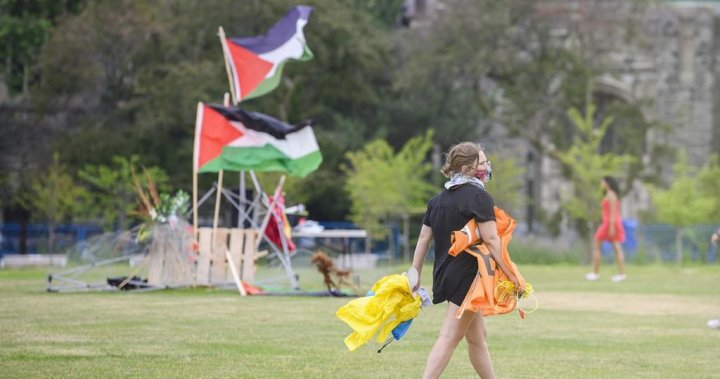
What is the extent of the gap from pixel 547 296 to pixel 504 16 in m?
29.7

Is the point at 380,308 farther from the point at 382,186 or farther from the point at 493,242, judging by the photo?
the point at 382,186

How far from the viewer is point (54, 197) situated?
4659cm

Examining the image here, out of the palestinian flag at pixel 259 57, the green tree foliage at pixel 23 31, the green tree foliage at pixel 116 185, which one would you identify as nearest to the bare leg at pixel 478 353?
the palestinian flag at pixel 259 57

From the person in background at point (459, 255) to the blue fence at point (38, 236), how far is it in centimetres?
3657

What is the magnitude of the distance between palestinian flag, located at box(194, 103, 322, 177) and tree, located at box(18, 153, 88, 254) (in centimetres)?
2361

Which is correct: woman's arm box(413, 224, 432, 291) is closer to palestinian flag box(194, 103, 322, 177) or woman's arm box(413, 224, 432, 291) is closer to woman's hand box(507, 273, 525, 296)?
woman's hand box(507, 273, 525, 296)

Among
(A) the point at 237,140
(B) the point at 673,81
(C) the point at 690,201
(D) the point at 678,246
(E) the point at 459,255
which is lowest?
(D) the point at 678,246

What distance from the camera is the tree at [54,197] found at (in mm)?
46625

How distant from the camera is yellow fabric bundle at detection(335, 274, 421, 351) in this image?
31.7 feet

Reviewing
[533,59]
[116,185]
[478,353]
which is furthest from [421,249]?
[533,59]

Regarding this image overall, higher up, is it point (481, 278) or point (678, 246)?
point (481, 278)

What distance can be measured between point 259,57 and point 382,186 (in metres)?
23.4

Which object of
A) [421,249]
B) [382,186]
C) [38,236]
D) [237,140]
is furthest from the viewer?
[38,236]

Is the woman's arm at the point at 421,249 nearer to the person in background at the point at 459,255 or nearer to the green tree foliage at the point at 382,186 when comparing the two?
the person in background at the point at 459,255
